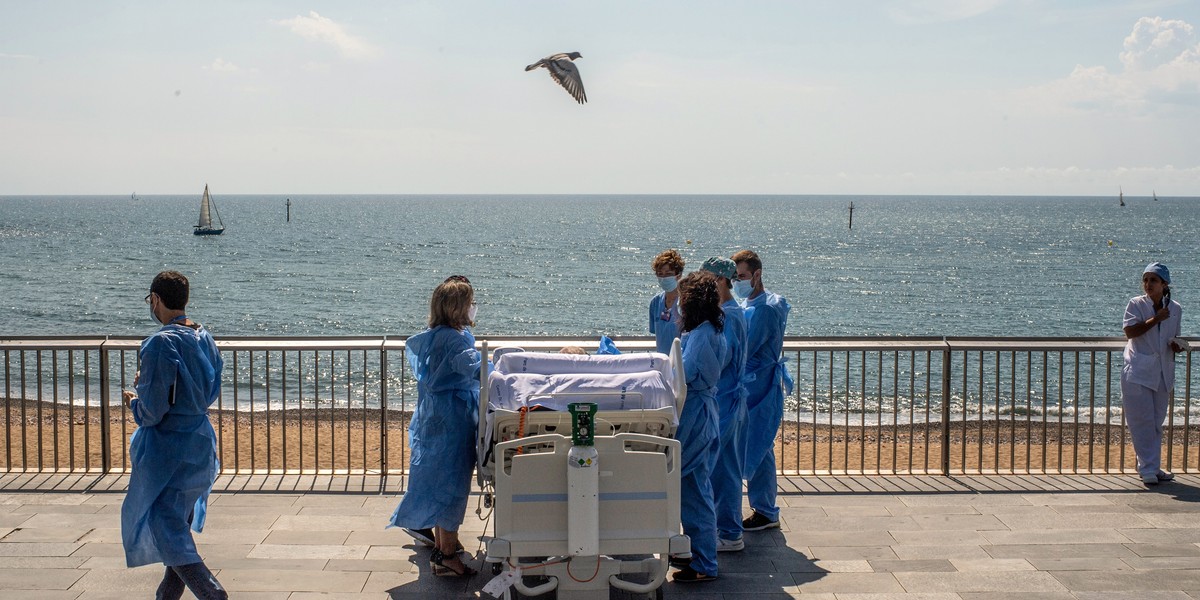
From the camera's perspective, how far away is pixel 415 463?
5.58m

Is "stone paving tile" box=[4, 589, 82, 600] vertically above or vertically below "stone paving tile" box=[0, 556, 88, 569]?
below

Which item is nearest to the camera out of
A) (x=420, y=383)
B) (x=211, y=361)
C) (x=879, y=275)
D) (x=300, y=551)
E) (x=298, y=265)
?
(x=211, y=361)

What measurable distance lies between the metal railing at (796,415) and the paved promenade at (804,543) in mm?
439

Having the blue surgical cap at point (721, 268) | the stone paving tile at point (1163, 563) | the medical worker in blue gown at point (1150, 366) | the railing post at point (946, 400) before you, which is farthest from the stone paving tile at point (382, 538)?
the medical worker in blue gown at point (1150, 366)

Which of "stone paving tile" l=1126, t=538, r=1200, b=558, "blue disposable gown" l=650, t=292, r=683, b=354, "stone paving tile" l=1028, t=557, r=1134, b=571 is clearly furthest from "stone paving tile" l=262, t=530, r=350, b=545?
"stone paving tile" l=1126, t=538, r=1200, b=558

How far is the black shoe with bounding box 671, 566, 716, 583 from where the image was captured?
5.49m

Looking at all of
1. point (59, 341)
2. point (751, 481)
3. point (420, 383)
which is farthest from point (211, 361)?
point (59, 341)

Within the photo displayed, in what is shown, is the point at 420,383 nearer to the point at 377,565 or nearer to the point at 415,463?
the point at 415,463

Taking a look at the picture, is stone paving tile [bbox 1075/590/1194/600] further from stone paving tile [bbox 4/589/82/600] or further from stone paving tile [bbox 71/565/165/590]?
stone paving tile [bbox 4/589/82/600]

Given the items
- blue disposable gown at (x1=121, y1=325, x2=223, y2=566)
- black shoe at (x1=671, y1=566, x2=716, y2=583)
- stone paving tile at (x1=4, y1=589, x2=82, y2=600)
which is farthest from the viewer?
black shoe at (x1=671, y1=566, x2=716, y2=583)

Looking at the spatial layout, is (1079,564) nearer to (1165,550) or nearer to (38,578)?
(1165,550)

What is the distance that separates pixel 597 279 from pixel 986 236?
61.3m

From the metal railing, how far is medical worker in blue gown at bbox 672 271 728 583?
1.48m

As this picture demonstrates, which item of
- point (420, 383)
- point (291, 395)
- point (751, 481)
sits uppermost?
point (420, 383)
